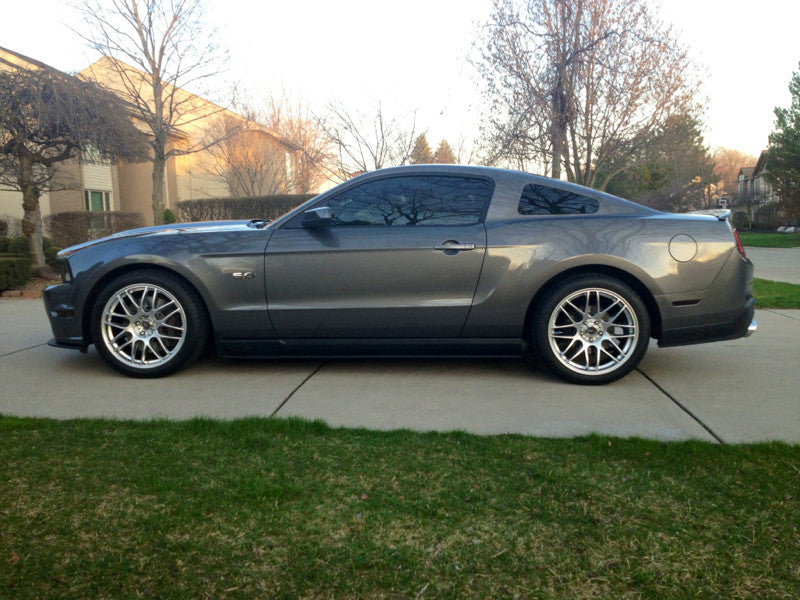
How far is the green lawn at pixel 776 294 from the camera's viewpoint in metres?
8.14

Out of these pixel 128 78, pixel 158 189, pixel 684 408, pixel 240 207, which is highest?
pixel 128 78

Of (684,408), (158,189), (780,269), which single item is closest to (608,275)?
(684,408)

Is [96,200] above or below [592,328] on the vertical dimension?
above

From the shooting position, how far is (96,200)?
27.0 m

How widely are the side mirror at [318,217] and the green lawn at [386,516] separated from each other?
5.25 ft

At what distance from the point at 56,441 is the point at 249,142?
23.7 metres

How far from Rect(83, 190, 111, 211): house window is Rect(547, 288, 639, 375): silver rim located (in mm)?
25612

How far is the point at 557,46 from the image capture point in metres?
12.0

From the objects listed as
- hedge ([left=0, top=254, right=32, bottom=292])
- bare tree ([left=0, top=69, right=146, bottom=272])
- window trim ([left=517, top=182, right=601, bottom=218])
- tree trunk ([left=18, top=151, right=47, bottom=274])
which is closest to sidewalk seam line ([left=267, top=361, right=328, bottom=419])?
window trim ([left=517, top=182, right=601, bottom=218])

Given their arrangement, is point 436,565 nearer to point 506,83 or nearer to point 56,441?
point 56,441

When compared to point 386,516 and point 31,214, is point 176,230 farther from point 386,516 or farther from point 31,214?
point 31,214

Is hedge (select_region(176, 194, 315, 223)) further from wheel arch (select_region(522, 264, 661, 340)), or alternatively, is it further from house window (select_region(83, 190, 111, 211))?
wheel arch (select_region(522, 264, 661, 340))

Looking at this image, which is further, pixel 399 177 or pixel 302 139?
pixel 302 139

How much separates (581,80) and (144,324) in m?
10.2
